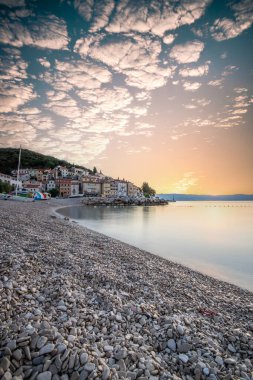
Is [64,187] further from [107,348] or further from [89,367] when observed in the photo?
[89,367]

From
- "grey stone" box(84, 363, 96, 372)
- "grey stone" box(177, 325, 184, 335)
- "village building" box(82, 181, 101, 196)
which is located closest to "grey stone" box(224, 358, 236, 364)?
"grey stone" box(177, 325, 184, 335)

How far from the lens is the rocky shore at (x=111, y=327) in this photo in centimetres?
295

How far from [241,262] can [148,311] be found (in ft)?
37.5

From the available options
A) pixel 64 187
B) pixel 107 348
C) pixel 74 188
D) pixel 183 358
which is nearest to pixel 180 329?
pixel 183 358

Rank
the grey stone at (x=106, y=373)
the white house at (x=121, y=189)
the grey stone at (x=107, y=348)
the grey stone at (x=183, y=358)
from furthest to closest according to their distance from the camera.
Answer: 1. the white house at (x=121, y=189)
2. the grey stone at (x=183, y=358)
3. the grey stone at (x=107, y=348)
4. the grey stone at (x=106, y=373)

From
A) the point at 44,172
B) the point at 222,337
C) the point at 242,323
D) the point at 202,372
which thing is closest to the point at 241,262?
the point at 242,323

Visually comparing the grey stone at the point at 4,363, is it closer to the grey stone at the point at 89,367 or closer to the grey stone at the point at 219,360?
the grey stone at the point at 89,367

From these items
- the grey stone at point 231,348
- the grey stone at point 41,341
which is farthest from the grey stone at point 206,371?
the grey stone at point 41,341

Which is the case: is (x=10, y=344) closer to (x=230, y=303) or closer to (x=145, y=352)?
(x=145, y=352)

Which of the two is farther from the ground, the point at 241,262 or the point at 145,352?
the point at 145,352

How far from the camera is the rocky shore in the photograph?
9.68 ft

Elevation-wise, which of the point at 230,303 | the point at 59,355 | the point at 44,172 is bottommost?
the point at 230,303

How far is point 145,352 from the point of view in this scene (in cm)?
352

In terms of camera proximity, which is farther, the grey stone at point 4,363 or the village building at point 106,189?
the village building at point 106,189
